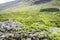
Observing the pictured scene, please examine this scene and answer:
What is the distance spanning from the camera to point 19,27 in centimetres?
2728

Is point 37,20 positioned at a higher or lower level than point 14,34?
lower

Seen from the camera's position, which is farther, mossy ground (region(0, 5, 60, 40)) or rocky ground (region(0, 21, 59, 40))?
mossy ground (region(0, 5, 60, 40))

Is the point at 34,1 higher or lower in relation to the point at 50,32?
lower

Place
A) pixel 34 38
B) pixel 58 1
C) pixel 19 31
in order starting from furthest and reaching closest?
pixel 58 1 → pixel 19 31 → pixel 34 38

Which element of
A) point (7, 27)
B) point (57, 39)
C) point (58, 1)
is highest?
point (7, 27)

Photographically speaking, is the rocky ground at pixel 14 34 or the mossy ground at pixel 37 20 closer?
the rocky ground at pixel 14 34

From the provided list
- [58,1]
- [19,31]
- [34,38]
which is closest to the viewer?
[34,38]

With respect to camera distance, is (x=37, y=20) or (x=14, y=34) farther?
(x=37, y=20)

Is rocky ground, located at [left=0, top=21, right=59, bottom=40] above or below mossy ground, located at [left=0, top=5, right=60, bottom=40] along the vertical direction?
above

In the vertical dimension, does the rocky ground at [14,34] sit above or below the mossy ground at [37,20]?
above

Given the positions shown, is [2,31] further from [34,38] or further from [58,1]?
[58,1]

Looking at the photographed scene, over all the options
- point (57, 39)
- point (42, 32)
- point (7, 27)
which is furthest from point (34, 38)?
point (7, 27)

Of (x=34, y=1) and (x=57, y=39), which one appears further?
(x=34, y=1)

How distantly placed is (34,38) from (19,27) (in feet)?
13.4
